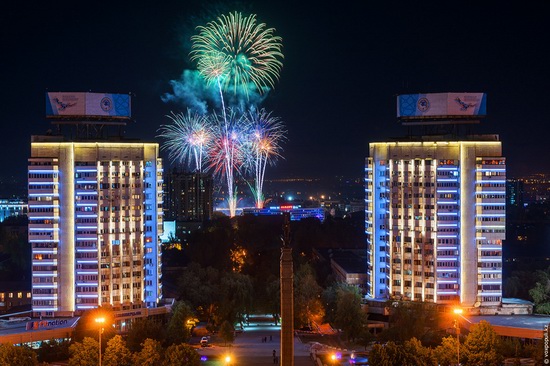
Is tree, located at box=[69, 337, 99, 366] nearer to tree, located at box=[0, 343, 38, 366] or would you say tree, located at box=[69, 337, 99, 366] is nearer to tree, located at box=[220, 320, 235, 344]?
tree, located at box=[0, 343, 38, 366]

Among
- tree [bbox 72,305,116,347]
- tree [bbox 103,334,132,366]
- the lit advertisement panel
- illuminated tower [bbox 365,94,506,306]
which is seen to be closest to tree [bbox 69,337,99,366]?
tree [bbox 103,334,132,366]

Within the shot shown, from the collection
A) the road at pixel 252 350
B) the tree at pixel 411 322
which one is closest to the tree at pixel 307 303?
the road at pixel 252 350

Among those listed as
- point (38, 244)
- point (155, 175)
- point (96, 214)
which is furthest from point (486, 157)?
point (38, 244)

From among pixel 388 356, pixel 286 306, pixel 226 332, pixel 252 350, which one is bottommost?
pixel 252 350

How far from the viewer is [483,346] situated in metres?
38.8

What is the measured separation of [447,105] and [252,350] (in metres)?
19.0

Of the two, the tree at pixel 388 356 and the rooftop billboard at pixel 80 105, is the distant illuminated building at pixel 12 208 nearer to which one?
the rooftop billboard at pixel 80 105

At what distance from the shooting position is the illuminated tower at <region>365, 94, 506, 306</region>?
48625 millimetres

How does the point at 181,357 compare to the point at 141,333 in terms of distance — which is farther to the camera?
the point at 141,333

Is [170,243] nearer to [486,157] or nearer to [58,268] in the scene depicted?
[58,268]

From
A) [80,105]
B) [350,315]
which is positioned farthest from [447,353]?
[80,105]

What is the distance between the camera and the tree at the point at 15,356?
36.6 metres

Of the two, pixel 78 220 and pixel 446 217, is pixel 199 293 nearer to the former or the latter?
pixel 78 220

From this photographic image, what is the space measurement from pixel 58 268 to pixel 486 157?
86.9 feet
